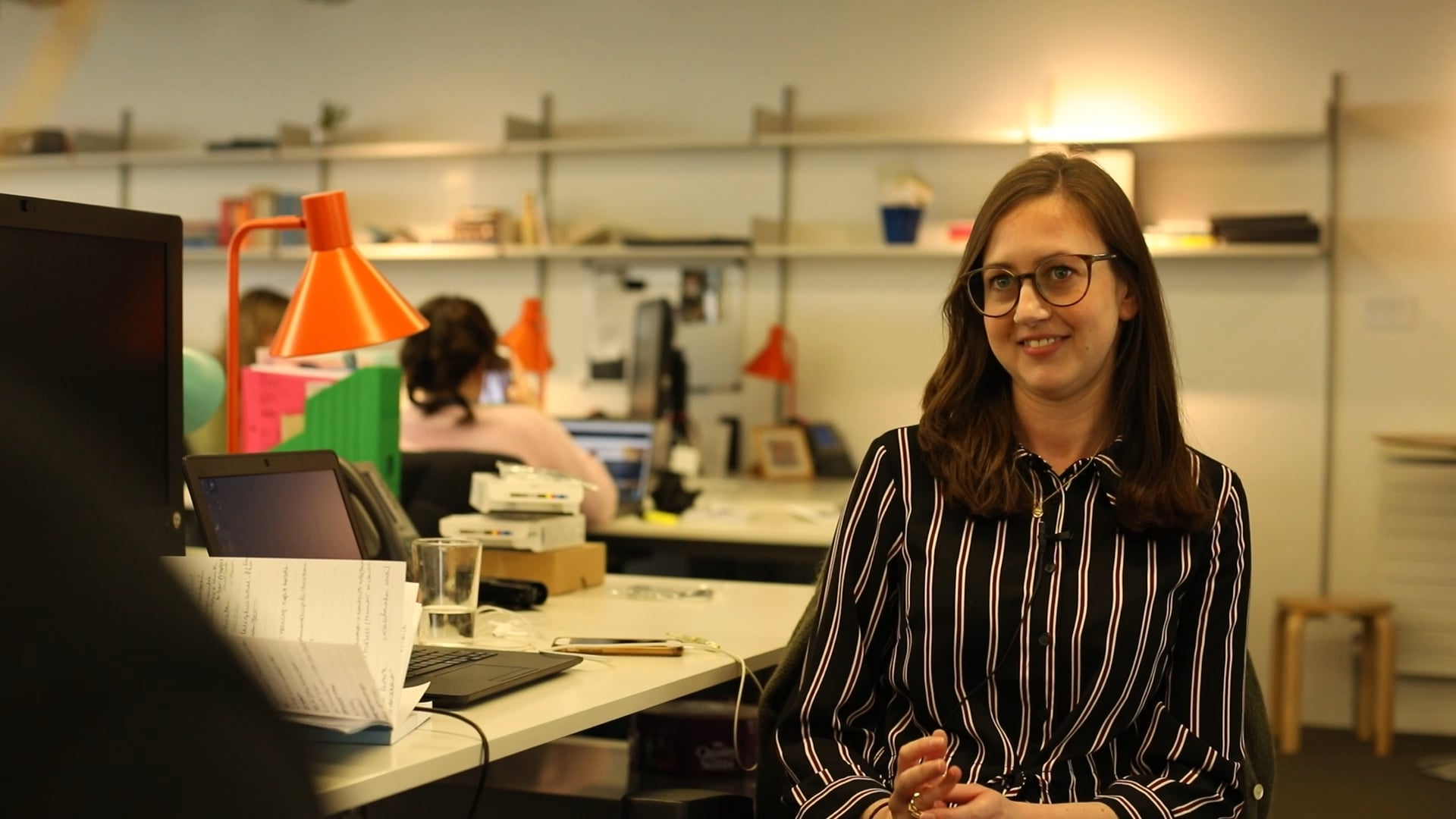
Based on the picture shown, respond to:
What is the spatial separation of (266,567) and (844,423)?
4466 millimetres

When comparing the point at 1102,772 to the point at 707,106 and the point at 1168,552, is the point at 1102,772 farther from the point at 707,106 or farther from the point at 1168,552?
the point at 707,106

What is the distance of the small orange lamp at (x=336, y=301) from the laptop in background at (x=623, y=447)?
210 centimetres

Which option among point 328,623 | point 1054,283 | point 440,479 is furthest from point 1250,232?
point 328,623

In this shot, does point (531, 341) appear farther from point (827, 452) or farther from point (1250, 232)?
point (1250, 232)

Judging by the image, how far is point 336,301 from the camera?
2014 millimetres

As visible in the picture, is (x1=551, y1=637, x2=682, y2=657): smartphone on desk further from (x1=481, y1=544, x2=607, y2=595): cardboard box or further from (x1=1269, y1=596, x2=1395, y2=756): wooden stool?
(x1=1269, y1=596, x2=1395, y2=756): wooden stool

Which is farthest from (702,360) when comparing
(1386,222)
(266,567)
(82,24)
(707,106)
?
(82,24)

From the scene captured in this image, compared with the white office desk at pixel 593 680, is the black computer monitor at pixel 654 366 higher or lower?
higher

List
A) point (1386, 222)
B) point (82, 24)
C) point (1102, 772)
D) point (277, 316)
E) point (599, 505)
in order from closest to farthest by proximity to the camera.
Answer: point (82, 24), point (1102, 772), point (599, 505), point (277, 316), point (1386, 222)

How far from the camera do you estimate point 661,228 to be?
5.82 m

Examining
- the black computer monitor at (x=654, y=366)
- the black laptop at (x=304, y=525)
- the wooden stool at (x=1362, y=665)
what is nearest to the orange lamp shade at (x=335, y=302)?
the black laptop at (x=304, y=525)

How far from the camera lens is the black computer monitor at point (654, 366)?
4.73 meters

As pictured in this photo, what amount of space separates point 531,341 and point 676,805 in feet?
13.5

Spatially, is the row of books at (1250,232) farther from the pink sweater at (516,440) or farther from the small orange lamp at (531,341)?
the pink sweater at (516,440)
